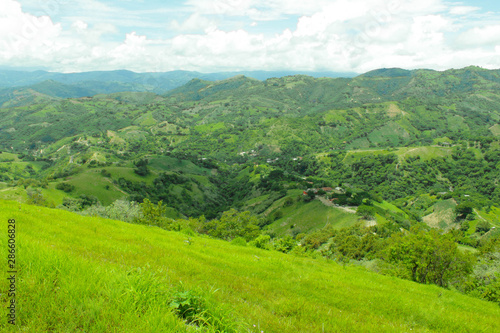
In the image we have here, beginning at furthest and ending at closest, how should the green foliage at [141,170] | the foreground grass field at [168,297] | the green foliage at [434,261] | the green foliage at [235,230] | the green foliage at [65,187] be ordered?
1. the green foliage at [141,170]
2. the green foliage at [65,187]
3. the green foliage at [235,230]
4. the green foliage at [434,261]
5. the foreground grass field at [168,297]

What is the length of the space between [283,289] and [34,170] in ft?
811

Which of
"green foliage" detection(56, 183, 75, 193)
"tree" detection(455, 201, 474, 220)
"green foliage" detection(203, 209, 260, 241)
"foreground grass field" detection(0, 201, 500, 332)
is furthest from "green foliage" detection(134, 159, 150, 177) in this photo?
"tree" detection(455, 201, 474, 220)

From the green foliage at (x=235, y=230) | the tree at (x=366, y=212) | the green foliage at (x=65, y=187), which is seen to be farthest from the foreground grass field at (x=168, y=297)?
the green foliage at (x=65, y=187)

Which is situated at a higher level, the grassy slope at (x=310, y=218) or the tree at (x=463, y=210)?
the grassy slope at (x=310, y=218)

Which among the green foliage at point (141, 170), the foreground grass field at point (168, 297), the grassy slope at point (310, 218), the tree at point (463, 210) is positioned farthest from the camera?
the green foliage at point (141, 170)

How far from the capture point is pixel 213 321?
12.5 feet

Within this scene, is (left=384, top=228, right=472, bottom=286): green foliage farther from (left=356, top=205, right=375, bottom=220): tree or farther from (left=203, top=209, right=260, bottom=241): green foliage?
(left=356, top=205, right=375, bottom=220): tree

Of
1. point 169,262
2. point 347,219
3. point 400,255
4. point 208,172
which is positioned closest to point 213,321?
point 169,262

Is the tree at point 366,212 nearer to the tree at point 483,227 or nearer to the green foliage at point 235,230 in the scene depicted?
the green foliage at point 235,230

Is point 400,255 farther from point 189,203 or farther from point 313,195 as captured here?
point 189,203

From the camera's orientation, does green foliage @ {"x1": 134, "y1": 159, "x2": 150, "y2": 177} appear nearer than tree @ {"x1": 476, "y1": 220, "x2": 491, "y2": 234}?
No

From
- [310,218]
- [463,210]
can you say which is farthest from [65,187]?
[463,210]

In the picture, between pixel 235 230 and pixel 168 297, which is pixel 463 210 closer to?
pixel 235 230

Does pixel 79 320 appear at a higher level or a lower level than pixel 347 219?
higher
